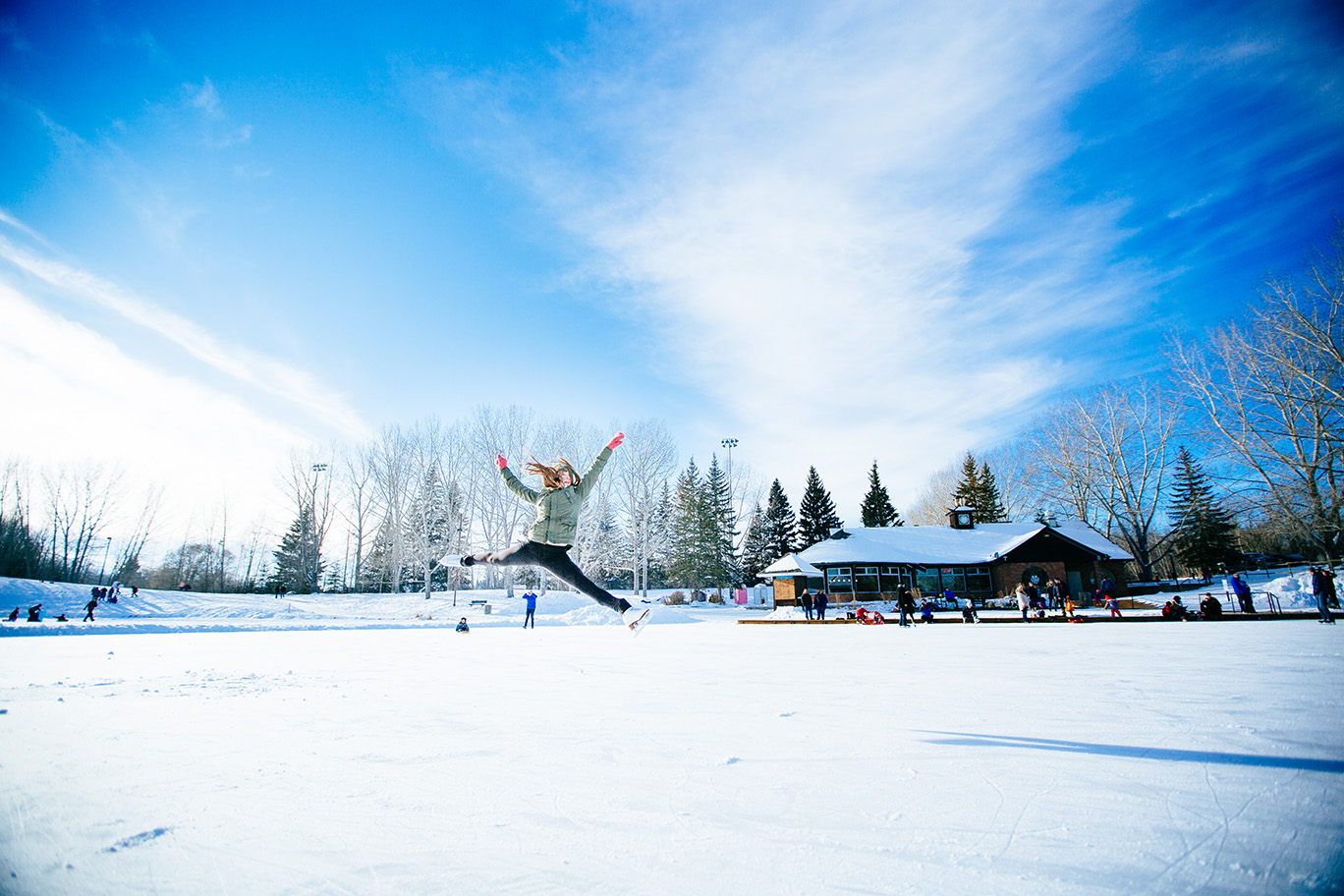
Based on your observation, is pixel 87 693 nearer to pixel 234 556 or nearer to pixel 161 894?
pixel 161 894

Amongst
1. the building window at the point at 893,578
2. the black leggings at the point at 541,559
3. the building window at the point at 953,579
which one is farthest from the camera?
the building window at the point at 953,579

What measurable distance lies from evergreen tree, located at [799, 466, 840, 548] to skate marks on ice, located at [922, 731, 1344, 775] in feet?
143

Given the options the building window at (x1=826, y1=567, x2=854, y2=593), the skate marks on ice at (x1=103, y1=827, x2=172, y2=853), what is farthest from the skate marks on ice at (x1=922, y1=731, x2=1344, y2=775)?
the building window at (x1=826, y1=567, x2=854, y2=593)

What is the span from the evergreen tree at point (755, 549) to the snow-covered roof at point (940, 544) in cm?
1163

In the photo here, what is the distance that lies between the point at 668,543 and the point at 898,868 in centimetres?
4135

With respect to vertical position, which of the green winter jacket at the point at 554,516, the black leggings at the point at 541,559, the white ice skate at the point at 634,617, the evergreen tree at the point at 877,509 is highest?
the evergreen tree at the point at 877,509

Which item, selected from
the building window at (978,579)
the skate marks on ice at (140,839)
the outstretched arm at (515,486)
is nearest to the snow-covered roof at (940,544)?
the building window at (978,579)

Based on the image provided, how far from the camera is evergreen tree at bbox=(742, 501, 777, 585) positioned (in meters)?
45.6

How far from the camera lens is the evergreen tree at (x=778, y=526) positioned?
4572 centimetres

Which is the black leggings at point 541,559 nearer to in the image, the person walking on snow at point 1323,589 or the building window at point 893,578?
the person walking on snow at point 1323,589

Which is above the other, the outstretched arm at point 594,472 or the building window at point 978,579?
the outstretched arm at point 594,472

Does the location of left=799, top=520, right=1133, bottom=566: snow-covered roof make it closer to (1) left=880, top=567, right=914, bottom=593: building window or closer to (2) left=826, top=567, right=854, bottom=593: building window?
(1) left=880, top=567, right=914, bottom=593: building window

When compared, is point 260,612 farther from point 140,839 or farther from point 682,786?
point 682,786

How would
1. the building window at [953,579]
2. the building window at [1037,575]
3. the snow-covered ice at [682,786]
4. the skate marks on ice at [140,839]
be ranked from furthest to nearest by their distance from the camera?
the building window at [953,579] < the building window at [1037,575] < the skate marks on ice at [140,839] < the snow-covered ice at [682,786]
